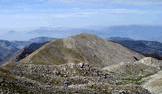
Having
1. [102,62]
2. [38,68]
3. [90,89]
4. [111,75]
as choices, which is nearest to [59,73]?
[38,68]

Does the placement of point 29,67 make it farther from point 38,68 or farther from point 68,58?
point 68,58

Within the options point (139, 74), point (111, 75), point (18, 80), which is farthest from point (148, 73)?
point (18, 80)

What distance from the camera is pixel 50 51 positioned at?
7854 inches

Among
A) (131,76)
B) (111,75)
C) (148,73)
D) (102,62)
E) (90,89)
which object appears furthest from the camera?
(102,62)

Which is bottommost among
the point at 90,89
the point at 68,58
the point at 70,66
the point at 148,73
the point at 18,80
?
the point at 68,58

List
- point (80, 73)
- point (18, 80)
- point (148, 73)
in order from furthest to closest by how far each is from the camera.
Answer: point (148, 73), point (80, 73), point (18, 80)

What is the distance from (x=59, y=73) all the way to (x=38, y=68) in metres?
4.59

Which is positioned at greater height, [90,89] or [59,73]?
[90,89]

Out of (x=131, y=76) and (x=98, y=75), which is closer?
(x=98, y=75)

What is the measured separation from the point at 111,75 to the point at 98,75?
5458 millimetres

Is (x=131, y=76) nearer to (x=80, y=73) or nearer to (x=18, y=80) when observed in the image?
(x=80, y=73)

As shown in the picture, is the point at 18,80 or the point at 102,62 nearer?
the point at 18,80

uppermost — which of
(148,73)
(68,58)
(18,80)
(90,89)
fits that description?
(18,80)

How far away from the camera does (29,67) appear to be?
99438 mm
